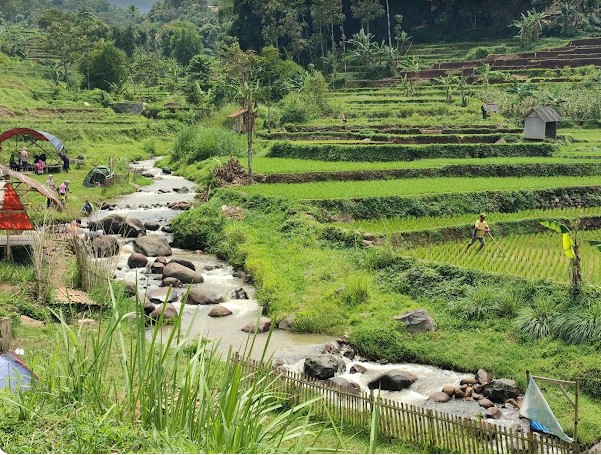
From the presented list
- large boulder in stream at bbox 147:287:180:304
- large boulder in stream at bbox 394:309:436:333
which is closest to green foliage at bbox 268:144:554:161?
large boulder in stream at bbox 147:287:180:304

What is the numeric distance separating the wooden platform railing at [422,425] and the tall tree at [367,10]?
206 ft

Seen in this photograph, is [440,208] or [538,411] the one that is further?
[440,208]

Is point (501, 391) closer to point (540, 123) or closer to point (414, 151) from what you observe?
point (414, 151)

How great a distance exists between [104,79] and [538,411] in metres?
59.1

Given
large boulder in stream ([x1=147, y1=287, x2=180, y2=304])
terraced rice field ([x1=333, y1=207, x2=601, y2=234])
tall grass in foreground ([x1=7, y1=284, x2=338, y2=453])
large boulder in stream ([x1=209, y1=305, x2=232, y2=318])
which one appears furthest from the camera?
terraced rice field ([x1=333, y1=207, x2=601, y2=234])

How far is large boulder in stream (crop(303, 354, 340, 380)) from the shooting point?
13.8m

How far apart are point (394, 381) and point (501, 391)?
1776 millimetres

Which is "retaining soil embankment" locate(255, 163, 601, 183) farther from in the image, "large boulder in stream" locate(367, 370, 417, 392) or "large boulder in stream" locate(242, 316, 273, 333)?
"large boulder in stream" locate(367, 370, 417, 392)

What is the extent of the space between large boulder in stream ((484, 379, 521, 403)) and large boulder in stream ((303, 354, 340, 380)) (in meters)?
2.66

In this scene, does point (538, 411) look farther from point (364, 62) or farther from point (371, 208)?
point (364, 62)

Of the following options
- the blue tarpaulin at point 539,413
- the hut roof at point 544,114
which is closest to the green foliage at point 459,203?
the hut roof at point 544,114

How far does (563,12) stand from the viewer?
2741 inches

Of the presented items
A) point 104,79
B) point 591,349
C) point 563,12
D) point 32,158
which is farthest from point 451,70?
point 591,349

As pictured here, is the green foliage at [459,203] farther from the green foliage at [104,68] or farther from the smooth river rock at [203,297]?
the green foliage at [104,68]
